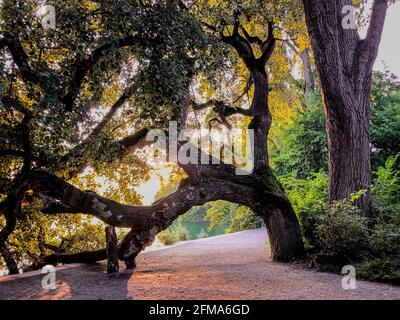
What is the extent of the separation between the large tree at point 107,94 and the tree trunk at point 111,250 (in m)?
0.20

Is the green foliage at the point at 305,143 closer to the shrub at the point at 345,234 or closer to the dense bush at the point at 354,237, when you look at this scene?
the dense bush at the point at 354,237

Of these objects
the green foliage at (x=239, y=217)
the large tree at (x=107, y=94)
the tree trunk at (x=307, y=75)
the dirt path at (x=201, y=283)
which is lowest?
the dirt path at (x=201, y=283)

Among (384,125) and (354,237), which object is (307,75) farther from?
(354,237)

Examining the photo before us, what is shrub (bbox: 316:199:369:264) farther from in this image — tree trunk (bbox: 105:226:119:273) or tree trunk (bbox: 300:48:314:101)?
tree trunk (bbox: 300:48:314:101)

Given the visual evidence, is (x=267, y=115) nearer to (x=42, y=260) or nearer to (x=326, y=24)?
(x=326, y=24)

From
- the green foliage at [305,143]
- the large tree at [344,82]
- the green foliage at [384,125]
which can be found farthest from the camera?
the green foliage at [305,143]

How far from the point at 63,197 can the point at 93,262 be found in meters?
2.71

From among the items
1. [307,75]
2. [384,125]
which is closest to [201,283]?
[384,125]

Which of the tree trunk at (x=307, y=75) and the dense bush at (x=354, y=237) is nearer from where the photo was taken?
the dense bush at (x=354, y=237)

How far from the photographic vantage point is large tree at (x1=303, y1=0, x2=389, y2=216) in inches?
322

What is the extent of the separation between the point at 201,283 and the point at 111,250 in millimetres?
2173

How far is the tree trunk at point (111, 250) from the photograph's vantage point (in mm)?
7285

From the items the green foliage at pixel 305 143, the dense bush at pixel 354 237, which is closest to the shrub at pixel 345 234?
the dense bush at pixel 354 237
